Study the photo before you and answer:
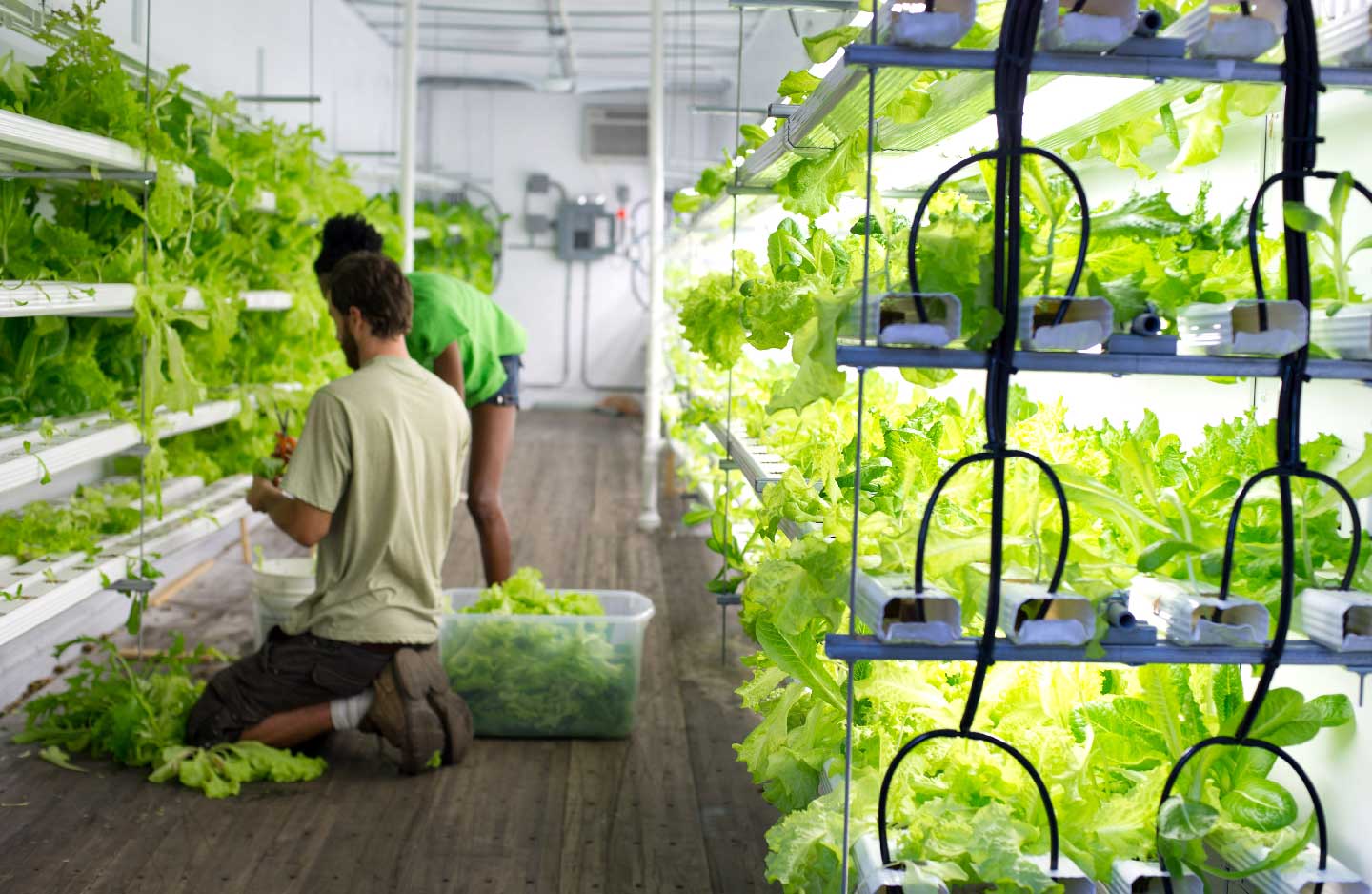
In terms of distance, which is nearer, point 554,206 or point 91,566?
point 91,566

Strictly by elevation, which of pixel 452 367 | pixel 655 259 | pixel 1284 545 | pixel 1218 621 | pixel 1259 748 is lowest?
pixel 1259 748

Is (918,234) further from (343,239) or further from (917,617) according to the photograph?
(343,239)

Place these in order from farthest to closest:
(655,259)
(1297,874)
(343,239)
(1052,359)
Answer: (655,259), (343,239), (1297,874), (1052,359)

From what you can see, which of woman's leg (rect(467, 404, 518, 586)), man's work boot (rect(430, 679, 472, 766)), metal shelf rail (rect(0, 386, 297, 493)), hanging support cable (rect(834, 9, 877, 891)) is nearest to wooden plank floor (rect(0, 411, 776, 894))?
man's work boot (rect(430, 679, 472, 766))

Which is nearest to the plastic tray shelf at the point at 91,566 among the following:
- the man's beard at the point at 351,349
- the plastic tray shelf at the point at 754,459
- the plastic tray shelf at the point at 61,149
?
the man's beard at the point at 351,349

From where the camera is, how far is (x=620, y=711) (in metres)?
3.78

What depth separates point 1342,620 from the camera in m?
1.77

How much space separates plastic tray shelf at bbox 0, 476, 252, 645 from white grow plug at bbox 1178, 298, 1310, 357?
8.18 ft

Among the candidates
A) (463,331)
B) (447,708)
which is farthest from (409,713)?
(463,331)

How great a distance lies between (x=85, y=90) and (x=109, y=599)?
1.97 m

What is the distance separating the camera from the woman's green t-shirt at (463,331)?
4289 millimetres

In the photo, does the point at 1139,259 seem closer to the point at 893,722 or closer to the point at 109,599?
the point at 893,722

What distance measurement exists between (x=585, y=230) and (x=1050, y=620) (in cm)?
1193

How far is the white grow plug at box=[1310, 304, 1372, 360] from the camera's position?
1.76m
